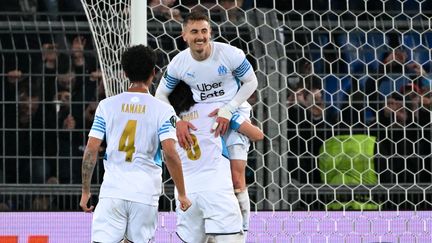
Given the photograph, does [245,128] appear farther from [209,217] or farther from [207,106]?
[209,217]

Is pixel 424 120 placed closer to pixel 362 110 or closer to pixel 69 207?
pixel 362 110

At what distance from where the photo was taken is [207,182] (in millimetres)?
7590

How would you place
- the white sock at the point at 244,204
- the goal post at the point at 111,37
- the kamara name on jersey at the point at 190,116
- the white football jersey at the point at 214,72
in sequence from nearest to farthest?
the white football jersey at the point at 214,72, the kamara name on jersey at the point at 190,116, the white sock at the point at 244,204, the goal post at the point at 111,37

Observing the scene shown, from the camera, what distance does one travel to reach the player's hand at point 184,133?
7586 mm

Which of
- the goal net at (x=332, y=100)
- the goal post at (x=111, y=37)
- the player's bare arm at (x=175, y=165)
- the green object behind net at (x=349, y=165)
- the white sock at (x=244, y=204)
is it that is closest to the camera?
the player's bare arm at (x=175, y=165)

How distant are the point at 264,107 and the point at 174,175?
2.27 meters

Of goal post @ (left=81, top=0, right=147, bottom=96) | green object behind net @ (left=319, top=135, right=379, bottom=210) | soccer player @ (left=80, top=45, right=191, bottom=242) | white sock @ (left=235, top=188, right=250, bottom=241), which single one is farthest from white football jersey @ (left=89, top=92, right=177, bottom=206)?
green object behind net @ (left=319, top=135, right=379, bottom=210)

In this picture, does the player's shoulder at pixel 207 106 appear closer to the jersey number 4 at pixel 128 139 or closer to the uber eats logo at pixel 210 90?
the uber eats logo at pixel 210 90

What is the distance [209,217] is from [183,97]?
0.68m

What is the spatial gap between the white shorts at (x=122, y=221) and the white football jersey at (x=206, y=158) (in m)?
0.74

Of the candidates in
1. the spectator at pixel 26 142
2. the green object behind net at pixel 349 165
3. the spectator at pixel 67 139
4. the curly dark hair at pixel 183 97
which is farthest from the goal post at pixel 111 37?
the green object behind net at pixel 349 165

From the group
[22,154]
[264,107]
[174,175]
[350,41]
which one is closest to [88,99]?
[22,154]

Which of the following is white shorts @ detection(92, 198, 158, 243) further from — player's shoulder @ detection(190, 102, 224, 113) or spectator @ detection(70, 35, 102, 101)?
spectator @ detection(70, 35, 102, 101)

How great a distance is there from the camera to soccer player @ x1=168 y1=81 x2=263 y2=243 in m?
7.52
